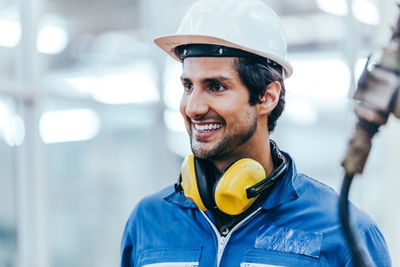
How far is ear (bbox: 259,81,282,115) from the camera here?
160 cm

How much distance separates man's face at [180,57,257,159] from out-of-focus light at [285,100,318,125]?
3992mm

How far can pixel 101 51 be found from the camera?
4.18m

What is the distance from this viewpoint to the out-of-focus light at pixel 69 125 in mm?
3305

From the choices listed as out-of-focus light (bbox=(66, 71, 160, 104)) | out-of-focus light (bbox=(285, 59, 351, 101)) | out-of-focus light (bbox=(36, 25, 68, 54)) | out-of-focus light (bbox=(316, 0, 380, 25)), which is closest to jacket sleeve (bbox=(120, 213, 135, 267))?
out-of-focus light (bbox=(36, 25, 68, 54))

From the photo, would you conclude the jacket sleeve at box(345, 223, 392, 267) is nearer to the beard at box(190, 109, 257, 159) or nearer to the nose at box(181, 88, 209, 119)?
the beard at box(190, 109, 257, 159)

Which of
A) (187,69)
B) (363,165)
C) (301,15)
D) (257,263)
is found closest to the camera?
(363,165)

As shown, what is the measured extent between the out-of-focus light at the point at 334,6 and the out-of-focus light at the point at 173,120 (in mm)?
1665

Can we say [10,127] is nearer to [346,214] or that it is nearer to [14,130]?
[14,130]

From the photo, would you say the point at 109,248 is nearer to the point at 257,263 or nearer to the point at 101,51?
the point at 101,51

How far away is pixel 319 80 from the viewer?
558cm

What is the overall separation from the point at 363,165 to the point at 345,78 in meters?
4.77

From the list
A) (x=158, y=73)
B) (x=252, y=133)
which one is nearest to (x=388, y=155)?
(x=158, y=73)

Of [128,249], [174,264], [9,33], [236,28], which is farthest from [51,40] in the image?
[174,264]

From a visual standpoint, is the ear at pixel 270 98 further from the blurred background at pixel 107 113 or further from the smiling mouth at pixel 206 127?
the blurred background at pixel 107 113
